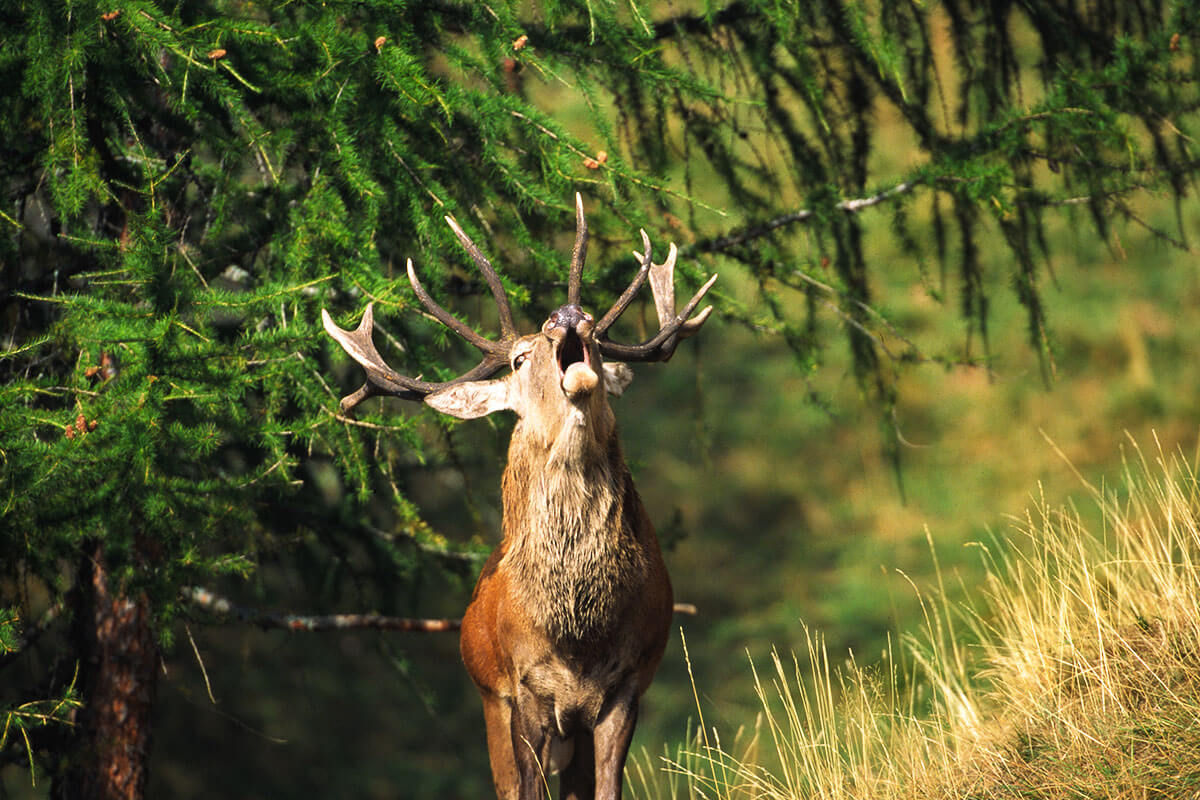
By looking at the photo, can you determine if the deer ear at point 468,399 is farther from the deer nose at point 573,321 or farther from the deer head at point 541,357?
the deer nose at point 573,321

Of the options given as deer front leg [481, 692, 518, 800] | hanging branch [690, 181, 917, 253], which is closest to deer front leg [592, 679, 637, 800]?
deer front leg [481, 692, 518, 800]

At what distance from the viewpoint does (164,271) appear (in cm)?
398

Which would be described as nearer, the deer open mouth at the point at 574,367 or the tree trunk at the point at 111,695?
the deer open mouth at the point at 574,367

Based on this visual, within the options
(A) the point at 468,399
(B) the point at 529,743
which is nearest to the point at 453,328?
(A) the point at 468,399

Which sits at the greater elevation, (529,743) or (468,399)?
(468,399)

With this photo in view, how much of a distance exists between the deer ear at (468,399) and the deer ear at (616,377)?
374 millimetres

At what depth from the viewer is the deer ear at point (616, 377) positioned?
13.3 feet

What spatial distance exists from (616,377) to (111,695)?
9.93ft

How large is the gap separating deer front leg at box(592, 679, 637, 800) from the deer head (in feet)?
2.93

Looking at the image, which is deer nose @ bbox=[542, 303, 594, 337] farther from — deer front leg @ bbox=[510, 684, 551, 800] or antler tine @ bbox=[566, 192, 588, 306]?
deer front leg @ bbox=[510, 684, 551, 800]

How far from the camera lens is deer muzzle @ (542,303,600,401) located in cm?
332

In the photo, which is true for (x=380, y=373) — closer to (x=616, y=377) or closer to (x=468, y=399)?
(x=468, y=399)

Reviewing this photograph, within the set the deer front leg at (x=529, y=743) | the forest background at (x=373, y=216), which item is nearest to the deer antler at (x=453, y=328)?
the forest background at (x=373, y=216)

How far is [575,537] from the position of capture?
372 cm
